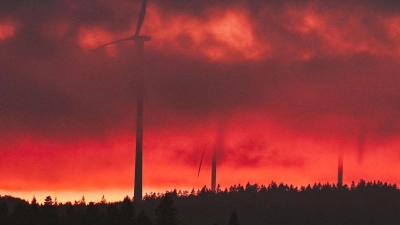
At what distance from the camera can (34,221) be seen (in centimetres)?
17088

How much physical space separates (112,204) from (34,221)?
1175 centimetres

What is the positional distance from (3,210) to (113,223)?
1981 centimetres

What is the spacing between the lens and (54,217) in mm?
173875

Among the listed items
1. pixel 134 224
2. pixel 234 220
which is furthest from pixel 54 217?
pixel 234 220

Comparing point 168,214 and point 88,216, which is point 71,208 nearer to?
point 88,216

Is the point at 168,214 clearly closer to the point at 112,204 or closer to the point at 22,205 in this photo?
the point at 112,204

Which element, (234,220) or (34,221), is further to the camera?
(34,221)

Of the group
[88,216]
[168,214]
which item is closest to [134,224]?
[168,214]

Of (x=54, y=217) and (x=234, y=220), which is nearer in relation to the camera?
(x=234, y=220)

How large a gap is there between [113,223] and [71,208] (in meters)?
14.2

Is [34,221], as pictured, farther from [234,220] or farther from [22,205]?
[234,220]

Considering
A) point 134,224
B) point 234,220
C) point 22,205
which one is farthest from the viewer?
point 22,205

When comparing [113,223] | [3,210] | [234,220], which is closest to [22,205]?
[3,210]

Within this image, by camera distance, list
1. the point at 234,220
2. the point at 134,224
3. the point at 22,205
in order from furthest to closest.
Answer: the point at 22,205, the point at 134,224, the point at 234,220
